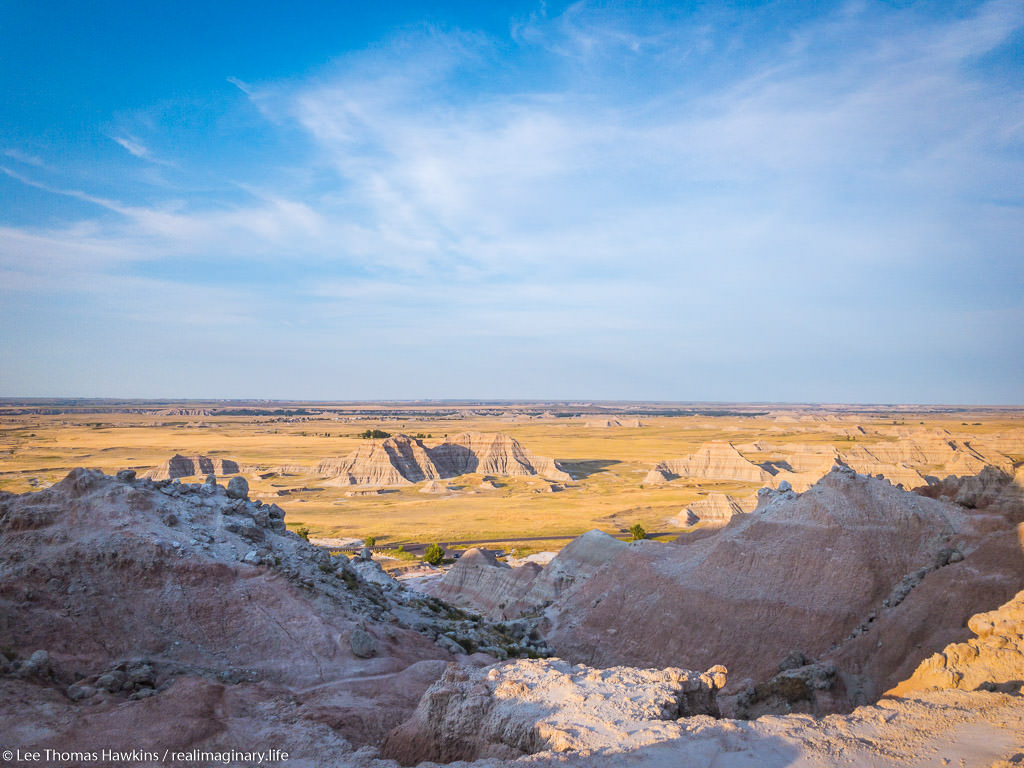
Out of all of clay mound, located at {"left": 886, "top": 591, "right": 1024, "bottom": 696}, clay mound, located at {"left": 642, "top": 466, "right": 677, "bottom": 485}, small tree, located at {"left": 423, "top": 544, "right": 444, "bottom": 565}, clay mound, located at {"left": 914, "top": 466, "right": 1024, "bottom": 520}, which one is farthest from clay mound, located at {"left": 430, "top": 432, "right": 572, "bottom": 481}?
clay mound, located at {"left": 886, "top": 591, "right": 1024, "bottom": 696}

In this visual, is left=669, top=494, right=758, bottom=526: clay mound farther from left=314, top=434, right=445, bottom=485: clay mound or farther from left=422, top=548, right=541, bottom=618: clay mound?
left=314, top=434, right=445, bottom=485: clay mound

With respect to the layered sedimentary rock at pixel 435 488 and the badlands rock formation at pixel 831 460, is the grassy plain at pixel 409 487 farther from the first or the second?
the badlands rock formation at pixel 831 460

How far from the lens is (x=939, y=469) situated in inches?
2667

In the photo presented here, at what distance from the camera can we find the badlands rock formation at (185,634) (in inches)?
457

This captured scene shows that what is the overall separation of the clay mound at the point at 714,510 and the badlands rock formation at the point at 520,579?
880 inches

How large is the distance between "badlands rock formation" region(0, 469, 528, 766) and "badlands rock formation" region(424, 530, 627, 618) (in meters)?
10.2

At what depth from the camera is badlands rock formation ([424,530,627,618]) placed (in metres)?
30.7

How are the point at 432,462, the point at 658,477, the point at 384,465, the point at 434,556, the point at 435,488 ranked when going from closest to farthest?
the point at 434,556 → the point at 435,488 → the point at 384,465 → the point at 658,477 → the point at 432,462

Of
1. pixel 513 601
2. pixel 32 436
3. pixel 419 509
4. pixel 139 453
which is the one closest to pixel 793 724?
pixel 513 601

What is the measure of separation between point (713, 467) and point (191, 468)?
6852cm

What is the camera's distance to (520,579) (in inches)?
1305

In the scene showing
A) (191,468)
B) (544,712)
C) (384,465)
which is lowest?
(191,468)

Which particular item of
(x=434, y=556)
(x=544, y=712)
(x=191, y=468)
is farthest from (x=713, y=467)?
(x=544, y=712)

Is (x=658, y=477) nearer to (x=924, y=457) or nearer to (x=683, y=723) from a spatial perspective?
(x=924, y=457)
